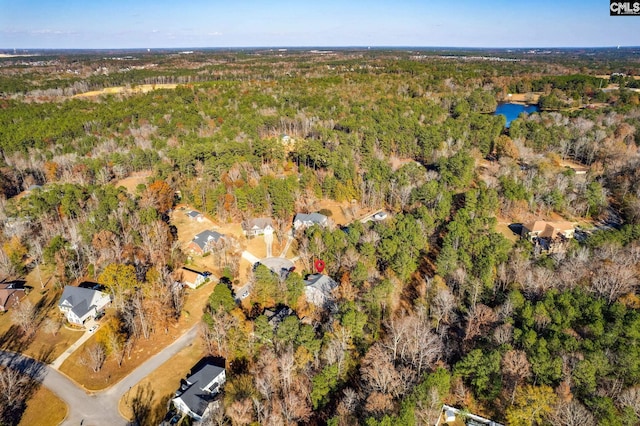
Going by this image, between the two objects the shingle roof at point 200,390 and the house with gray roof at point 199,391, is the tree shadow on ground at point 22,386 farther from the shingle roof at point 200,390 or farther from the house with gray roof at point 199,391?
the shingle roof at point 200,390

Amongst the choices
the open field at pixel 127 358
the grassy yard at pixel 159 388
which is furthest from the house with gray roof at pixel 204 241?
the grassy yard at pixel 159 388

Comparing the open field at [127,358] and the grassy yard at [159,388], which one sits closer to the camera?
the grassy yard at [159,388]

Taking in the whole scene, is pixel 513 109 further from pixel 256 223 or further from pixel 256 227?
pixel 256 227

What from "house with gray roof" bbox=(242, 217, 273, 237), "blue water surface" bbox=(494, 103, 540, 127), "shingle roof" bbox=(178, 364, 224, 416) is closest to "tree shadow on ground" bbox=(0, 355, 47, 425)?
"shingle roof" bbox=(178, 364, 224, 416)

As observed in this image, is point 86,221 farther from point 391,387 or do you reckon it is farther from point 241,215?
point 391,387

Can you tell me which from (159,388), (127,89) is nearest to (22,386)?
(159,388)

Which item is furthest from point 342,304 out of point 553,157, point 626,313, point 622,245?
point 553,157
